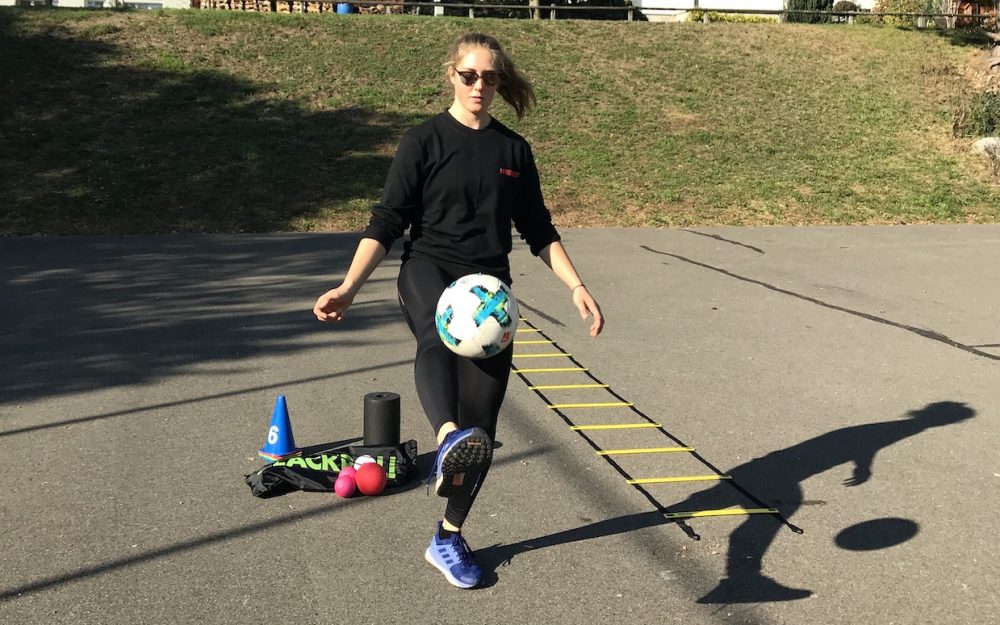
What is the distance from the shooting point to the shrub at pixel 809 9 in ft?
136

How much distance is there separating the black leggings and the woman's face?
0.71 m

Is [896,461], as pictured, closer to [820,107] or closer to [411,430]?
[411,430]

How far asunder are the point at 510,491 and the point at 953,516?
7.80 feet

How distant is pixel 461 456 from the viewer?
374 centimetres

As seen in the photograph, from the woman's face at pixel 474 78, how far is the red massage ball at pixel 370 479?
2194 millimetres

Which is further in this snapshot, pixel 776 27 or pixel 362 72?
pixel 776 27

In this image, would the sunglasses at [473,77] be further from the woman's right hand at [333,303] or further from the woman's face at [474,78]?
the woman's right hand at [333,303]

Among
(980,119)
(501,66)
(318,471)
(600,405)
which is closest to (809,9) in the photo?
(980,119)

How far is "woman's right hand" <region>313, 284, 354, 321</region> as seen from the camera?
4.03 meters

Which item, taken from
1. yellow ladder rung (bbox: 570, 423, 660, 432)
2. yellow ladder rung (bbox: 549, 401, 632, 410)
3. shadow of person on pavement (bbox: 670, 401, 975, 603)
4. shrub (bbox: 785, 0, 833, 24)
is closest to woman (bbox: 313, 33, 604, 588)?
shadow of person on pavement (bbox: 670, 401, 975, 603)

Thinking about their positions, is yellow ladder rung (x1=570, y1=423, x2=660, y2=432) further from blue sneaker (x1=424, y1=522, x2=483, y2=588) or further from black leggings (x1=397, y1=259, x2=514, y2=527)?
black leggings (x1=397, y1=259, x2=514, y2=527)

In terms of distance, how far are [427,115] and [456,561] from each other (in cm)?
2211

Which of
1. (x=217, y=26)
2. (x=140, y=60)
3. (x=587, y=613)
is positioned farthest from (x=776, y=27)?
(x=587, y=613)

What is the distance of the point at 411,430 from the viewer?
6.78 metres
